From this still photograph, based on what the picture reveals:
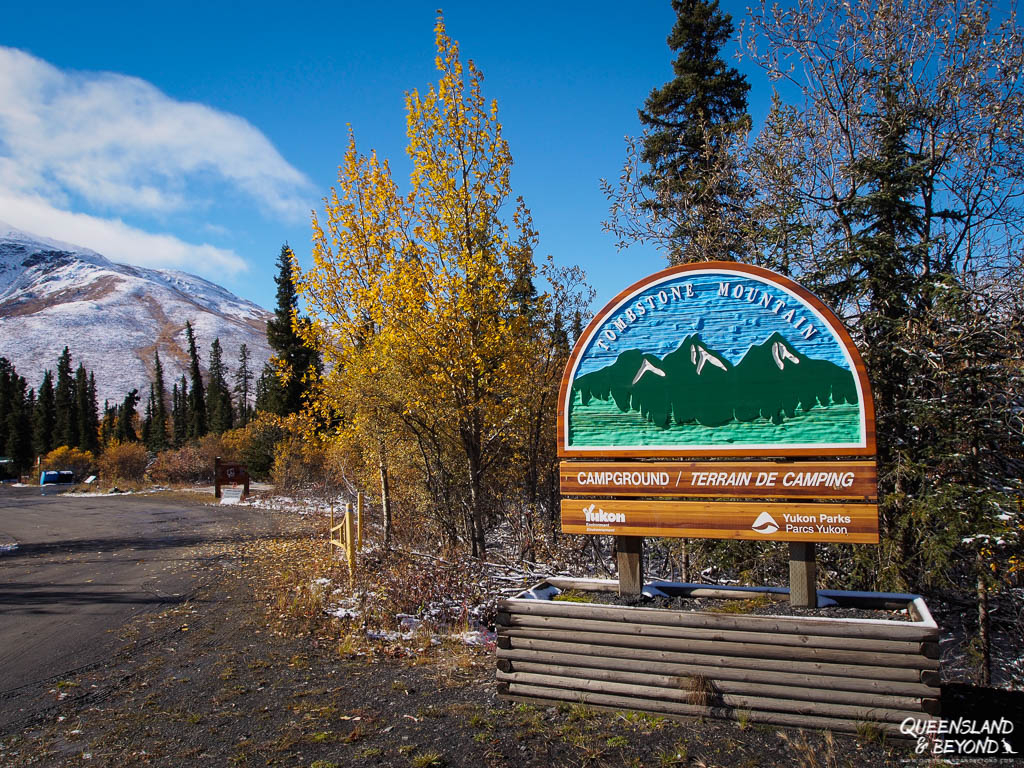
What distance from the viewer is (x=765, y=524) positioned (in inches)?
191

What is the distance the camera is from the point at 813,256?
797 centimetres

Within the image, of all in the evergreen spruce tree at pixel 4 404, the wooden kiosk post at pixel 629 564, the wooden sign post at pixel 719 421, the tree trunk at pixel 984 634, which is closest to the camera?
the wooden sign post at pixel 719 421

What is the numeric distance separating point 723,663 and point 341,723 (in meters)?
2.96

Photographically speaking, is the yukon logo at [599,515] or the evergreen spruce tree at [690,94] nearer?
the yukon logo at [599,515]

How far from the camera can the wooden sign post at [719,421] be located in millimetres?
4699

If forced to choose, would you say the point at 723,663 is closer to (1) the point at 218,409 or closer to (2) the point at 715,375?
(2) the point at 715,375

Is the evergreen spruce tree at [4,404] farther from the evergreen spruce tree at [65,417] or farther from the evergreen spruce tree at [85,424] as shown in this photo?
the evergreen spruce tree at [85,424]

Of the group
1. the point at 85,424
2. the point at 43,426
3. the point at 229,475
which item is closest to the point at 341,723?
the point at 229,475

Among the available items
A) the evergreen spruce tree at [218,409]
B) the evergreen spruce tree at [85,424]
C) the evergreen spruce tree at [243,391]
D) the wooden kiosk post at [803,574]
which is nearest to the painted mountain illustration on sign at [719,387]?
the wooden kiosk post at [803,574]

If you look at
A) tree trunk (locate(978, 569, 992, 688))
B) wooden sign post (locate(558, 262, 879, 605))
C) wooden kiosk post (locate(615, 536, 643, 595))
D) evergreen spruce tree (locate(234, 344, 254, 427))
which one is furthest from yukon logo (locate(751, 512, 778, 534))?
evergreen spruce tree (locate(234, 344, 254, 427))

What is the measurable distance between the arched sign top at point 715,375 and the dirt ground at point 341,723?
2.05 meters

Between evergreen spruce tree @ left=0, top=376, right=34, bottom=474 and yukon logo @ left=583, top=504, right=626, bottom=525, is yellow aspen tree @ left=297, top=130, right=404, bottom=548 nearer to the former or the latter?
yukon logo @ left=583, top=504, right=626, bottom=525

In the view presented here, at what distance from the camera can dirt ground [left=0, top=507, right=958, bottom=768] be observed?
4156mm

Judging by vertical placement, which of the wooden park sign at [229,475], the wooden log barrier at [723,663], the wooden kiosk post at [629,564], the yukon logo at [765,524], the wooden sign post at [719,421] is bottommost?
the wooden park sign at [229,475]
